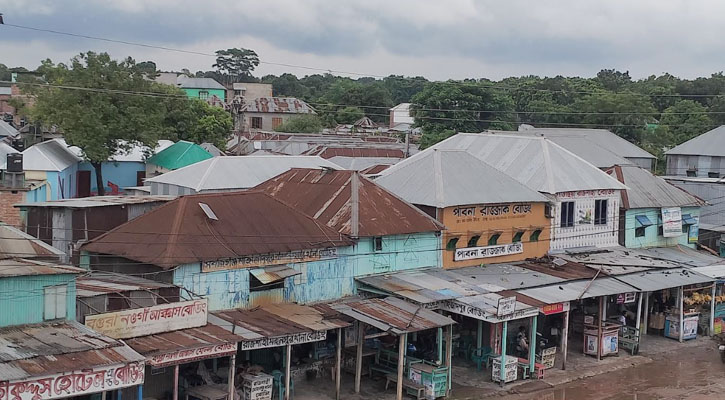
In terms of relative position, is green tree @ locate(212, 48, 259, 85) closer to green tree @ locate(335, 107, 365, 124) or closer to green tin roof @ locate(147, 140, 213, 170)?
green tree @ locate(335, 107, 365, 124)

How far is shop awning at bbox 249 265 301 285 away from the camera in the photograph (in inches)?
831

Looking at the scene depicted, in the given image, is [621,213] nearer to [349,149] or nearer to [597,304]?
[597,304]

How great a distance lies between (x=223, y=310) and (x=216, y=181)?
12259 millimetres

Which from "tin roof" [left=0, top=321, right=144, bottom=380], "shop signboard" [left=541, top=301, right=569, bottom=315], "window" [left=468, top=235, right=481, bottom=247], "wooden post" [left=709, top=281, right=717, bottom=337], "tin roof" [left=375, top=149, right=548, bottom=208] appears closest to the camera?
"tin roof" [left=0, top=321, right=144, bottom=380]

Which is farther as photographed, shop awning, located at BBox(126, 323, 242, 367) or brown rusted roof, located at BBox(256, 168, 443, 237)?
brown rusted roof, located at BBox(256, 168, 443, 237)

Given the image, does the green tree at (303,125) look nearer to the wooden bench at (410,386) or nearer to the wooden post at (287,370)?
the wooden bench at (410,386)

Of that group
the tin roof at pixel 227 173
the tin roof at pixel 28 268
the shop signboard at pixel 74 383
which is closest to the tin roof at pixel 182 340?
the shop signboard at pixel 74 383

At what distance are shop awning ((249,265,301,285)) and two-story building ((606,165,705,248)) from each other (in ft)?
52.2

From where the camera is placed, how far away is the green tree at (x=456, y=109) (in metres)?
66.5

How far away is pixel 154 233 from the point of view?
815 inches

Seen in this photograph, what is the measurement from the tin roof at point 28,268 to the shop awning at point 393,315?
23.5 feet

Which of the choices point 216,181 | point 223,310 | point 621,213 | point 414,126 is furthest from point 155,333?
point 414,126

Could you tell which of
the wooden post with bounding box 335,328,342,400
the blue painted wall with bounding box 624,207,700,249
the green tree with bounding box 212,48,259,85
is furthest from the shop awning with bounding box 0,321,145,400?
the green tree with bounding box 212,48,259,85

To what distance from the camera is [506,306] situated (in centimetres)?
2270
